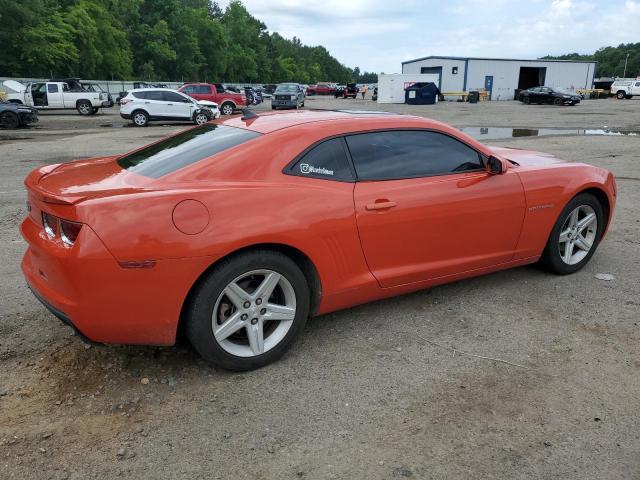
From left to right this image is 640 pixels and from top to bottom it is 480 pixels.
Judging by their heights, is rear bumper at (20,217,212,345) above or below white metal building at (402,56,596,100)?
below

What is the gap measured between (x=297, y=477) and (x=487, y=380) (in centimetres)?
135

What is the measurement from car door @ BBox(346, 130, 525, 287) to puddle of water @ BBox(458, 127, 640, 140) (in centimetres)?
1417

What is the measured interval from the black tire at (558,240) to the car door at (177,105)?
20.3 m

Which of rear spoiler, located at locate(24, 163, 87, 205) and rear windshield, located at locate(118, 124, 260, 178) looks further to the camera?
rear windshield, located at locate(118, 124, 260, 178)

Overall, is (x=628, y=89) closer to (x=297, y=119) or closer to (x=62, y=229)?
(x=297, y=119)

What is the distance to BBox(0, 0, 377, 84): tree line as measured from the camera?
46875 mm

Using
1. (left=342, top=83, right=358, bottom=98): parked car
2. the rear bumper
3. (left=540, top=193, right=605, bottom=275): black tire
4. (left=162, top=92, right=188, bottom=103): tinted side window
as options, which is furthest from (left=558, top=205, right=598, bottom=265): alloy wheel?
(left=342, top=83, right=358, bottom=98): parked car

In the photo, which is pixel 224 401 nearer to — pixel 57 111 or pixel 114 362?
pixel 114 362

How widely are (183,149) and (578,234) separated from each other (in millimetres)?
3500

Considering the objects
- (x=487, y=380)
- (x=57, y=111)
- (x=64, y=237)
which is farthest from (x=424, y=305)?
(x=57, y=111)

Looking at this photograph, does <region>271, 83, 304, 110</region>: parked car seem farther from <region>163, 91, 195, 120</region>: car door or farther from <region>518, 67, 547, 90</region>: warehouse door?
<region>518, 67, 547, 90</region>: warehouse door

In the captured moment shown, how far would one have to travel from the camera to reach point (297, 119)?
363cm

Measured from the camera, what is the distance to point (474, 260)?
12.9 ft

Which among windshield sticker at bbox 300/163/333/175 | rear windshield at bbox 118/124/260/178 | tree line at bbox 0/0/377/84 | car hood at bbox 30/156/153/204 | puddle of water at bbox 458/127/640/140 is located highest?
tree line at bbox 0/0/377/84
